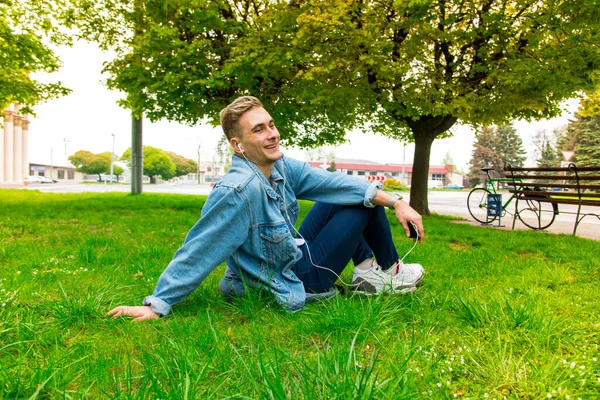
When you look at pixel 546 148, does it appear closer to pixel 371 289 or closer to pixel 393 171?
pixel 393 171

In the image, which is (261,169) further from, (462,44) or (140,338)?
(462,44)

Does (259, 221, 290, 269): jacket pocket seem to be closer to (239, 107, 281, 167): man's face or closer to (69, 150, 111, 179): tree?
(239, 107, 281, 167): man's face

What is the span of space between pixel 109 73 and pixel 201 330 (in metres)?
10.3

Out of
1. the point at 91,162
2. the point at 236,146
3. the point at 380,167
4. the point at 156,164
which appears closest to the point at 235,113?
the point at 236,146

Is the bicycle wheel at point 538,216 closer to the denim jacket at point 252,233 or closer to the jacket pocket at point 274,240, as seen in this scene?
the denim jacket at point 252,233

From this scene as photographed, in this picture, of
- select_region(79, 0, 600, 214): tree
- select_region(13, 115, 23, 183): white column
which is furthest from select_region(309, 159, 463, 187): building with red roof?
select_region(79, 0, 600, 214): tree

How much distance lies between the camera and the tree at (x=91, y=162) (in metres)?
91.5

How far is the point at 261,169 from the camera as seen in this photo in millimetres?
2477

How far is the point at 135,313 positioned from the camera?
2.31m

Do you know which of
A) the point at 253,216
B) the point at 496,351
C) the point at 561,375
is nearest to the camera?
the point at 561,375

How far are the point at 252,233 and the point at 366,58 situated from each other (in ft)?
21.8

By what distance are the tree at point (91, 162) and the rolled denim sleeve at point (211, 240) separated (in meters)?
96.4

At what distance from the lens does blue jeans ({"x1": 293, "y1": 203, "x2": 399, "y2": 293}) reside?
2.53m

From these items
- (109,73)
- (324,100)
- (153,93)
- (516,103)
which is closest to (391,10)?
(324,100)
